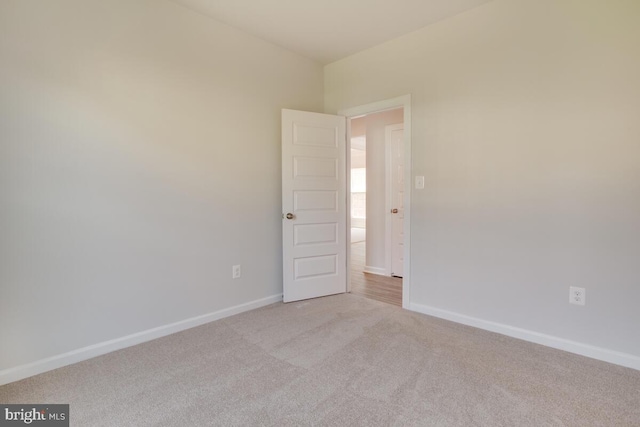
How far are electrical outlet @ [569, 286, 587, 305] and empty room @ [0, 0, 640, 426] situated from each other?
0.01 meters

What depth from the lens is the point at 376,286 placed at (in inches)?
157

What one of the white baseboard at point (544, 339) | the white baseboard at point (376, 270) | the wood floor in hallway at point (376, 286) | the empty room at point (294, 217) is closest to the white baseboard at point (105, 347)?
the empty room at point (294, 217)

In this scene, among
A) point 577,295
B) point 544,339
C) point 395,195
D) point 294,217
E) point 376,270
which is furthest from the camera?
point 376,270

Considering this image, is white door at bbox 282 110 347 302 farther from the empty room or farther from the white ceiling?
the white ceiling

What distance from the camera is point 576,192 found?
2.22 m

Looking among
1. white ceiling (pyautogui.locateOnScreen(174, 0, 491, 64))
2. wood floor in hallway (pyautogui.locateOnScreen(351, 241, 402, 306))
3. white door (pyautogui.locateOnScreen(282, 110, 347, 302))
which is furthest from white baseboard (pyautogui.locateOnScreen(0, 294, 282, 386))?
white ceiling (pyautogui.locateOnScreen(174, 0, 491, 64))

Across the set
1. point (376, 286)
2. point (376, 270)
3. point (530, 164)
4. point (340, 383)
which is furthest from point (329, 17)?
point (376, 270)

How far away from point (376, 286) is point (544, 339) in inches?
74.0

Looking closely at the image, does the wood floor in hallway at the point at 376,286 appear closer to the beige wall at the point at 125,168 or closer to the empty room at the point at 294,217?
the empty room at the point at 294,217

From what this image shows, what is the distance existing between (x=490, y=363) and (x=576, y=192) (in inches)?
52.2

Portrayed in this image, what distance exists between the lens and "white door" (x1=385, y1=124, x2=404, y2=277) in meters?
4.35

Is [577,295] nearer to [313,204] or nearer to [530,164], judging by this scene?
[530,164]

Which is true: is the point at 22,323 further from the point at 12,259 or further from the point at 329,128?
the point at 329,128

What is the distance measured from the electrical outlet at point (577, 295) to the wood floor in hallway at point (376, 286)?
1444 mm
